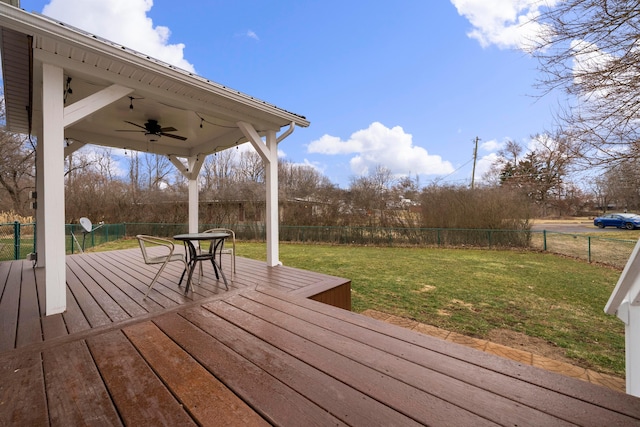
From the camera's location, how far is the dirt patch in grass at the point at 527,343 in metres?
2.90

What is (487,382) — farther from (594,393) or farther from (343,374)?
(343,374)

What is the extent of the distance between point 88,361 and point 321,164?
1924 centimetres

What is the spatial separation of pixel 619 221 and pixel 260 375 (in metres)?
22.1

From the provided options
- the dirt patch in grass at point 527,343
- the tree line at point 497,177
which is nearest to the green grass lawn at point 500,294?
the dirt patch in grass at point 527,343

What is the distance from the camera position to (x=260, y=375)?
1.50m

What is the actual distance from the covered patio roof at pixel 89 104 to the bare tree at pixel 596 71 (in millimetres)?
3590

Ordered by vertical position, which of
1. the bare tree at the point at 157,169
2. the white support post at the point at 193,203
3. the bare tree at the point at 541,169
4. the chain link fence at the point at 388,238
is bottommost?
the chain link fence at the point at 388,238

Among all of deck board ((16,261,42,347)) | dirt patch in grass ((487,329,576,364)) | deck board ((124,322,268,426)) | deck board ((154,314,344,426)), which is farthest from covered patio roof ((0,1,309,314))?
dirt patch in grass ((487,329,576,364))

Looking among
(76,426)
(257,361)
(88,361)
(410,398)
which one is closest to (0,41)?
(88,361)

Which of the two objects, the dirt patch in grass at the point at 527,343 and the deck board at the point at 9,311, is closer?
the deck board at the point at 9,311

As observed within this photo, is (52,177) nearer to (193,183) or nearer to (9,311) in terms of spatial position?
(9,311)

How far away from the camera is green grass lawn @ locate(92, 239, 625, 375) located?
335 centimetres

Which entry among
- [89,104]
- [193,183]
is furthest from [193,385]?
[193,183]

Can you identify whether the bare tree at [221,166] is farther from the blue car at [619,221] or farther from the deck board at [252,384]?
the blue car at [619,221]
